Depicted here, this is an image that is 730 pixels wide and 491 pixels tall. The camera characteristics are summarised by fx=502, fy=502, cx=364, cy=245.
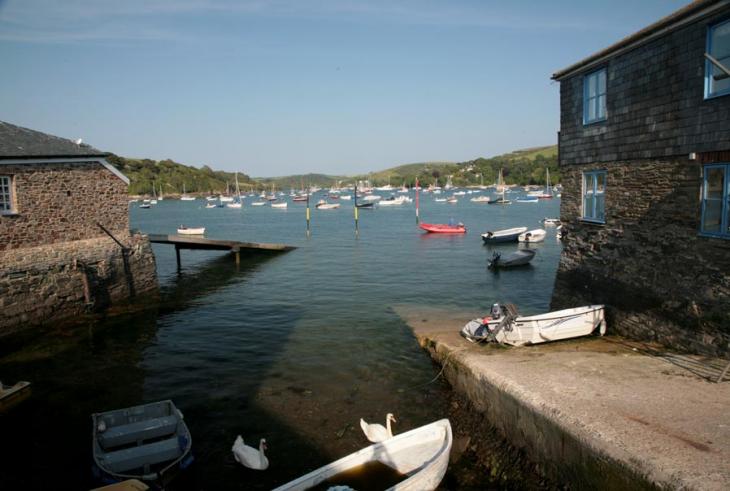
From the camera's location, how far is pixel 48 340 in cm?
1988

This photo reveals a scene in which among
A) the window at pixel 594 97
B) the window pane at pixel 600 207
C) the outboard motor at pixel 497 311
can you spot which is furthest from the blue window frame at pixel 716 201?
the outboard motor at pixel 497 311

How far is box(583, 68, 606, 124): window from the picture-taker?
1592cm

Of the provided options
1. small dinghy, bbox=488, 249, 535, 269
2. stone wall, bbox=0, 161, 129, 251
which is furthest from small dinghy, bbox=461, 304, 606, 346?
small dinghy, bbox=488, 249, 535, 269

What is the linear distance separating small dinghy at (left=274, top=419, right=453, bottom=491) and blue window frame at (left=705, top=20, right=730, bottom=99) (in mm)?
10017

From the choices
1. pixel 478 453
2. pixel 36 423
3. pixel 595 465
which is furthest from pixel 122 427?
pixel 595 465

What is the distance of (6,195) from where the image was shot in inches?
812

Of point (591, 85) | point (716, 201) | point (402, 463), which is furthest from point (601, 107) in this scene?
point (402, 463)

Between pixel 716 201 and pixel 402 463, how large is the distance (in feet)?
31.9

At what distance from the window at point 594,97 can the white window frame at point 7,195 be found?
2232 cm

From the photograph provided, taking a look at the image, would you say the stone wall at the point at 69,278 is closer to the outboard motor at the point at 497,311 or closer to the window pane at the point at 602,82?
the outboard motor at the point at 497,311

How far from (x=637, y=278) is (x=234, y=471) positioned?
12073 mm

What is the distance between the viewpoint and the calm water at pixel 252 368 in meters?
11.7

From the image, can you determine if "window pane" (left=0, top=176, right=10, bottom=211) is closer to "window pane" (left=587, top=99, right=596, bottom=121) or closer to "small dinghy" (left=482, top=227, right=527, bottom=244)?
"window pane" (left=587, top=99, right=596, bottom=121)

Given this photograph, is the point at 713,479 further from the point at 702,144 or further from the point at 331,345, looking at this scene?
the point at 331,345
